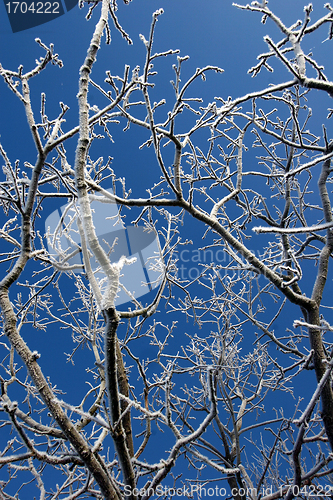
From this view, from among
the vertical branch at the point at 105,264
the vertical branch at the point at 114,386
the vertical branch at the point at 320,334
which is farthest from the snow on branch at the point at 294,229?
the vertical branch at the point at 320,334

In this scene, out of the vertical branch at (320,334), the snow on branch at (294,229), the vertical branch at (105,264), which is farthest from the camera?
the vertical branch at (320,334)

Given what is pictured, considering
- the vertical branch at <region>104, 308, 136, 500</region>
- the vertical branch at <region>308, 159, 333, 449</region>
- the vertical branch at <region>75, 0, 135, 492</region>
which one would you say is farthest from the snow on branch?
the vertical branch at <region>308, 159, 333, 449</region>

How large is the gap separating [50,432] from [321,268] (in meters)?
3.39

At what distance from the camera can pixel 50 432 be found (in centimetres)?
218

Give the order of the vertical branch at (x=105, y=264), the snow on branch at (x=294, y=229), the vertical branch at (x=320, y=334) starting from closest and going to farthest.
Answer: the vertical branch at (x=105, y=264) < the snow on branch at (x=294, y=229) < the vertical branch at (x=320, y=334)

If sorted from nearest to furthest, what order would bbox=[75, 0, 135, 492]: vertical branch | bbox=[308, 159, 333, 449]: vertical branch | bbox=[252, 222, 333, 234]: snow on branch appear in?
1. bbox=[75, 0, 135, 492]: vertical branch
2. bbox=[252, 222, 333, 234]: snow on branch
3. bbox=[308, 159, 333, 449]: vertical branch

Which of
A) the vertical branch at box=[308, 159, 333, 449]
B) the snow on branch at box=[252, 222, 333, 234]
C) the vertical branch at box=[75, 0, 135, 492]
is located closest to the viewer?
the vertical branch at box=[75, 0, 135, 492]

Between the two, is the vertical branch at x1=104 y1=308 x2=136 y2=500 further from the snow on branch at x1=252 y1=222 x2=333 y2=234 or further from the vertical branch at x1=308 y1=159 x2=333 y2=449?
the vertical branch at x1=308 y1=159 x2=333 y2=449

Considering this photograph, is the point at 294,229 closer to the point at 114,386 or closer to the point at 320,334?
the point at 114,386

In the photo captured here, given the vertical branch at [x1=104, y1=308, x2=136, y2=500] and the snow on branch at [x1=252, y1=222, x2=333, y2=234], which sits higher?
the snow on branch at [x1=252, y1=222, x2=333, y2=234]

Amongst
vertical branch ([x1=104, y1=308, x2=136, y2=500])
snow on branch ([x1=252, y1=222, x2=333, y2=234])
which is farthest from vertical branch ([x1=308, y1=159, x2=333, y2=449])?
vertical branch ([x1=104, y1=308, x2=136, y2=500])

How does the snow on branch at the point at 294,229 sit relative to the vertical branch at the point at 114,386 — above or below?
above

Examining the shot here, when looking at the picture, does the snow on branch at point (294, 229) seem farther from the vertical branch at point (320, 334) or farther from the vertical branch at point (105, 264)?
the vertical branch at point (320, 334)

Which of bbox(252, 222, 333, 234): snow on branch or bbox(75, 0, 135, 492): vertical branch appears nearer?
bbox(75, 0, 135, 492): vertical branch
